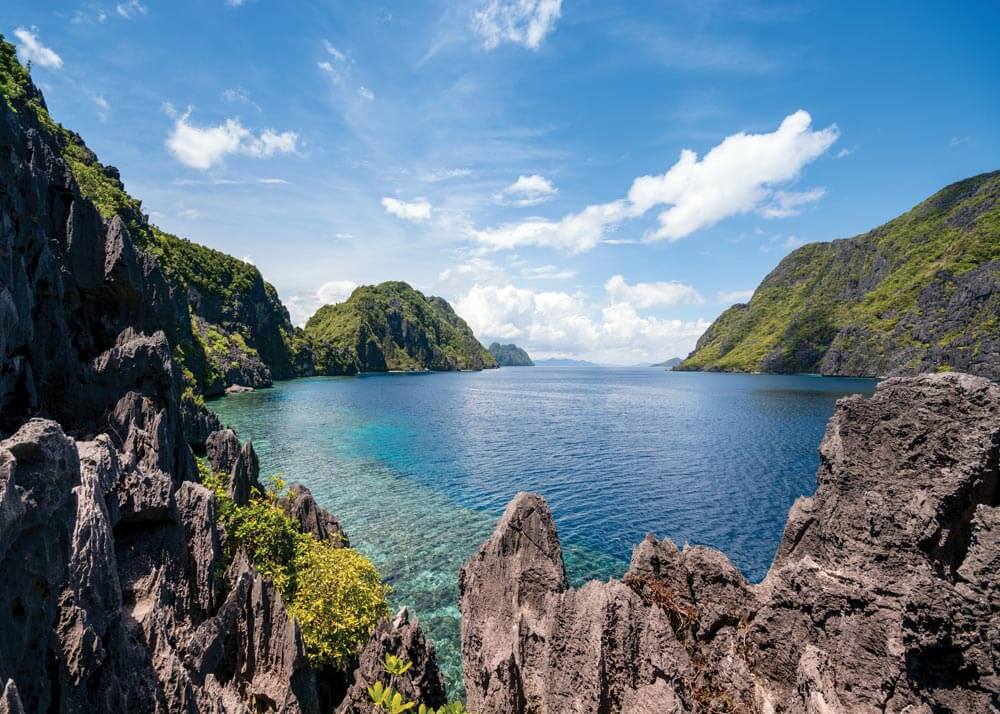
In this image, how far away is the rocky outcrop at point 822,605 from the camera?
8.76 m

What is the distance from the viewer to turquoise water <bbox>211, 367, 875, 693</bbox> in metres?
35.7

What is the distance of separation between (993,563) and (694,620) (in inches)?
259

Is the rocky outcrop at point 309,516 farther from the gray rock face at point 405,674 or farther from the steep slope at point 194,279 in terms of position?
the steep slope at point 194,279

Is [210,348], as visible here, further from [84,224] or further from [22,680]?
[22,680]

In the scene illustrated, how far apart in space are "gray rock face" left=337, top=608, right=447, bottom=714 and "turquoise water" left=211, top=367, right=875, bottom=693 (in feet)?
27.5

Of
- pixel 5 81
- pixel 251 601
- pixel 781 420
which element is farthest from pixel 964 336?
pixel 5 81

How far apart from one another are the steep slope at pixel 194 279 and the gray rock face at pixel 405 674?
6250 centimetres

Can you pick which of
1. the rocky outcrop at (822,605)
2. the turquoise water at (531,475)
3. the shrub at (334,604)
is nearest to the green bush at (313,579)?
the shrub at (334,604)

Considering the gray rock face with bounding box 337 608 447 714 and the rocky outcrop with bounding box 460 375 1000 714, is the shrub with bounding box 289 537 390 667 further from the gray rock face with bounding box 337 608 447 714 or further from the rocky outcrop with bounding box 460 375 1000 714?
the rocky outcrop with bounding box 460 375 1000 714

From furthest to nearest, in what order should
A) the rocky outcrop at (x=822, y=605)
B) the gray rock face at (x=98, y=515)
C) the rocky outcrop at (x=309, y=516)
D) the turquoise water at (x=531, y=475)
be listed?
the turquoise water at (x=531, y=475), the rocky outcrop at (x=309, y=516), the rocky outcrop at (x=822, y=605), the gray rock face at (x=98, y=515)

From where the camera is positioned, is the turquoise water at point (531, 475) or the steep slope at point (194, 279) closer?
the turquoise water at point (531, 475)

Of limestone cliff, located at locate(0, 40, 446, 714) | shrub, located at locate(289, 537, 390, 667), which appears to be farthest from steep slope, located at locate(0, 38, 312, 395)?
shrub, located at locate(289, 537, 390, 667)

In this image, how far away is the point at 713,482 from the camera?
5494cm

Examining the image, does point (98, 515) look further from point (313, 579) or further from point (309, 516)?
point (309, 516)
